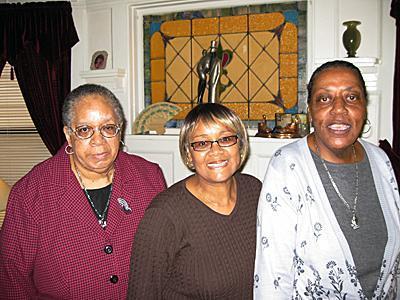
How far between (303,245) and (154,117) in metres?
2.26

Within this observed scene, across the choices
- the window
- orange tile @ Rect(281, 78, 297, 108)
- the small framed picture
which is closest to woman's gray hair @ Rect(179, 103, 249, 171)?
orange tile @ Rect(281, 78, 297, 108)

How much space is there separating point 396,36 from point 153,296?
2.32 metres

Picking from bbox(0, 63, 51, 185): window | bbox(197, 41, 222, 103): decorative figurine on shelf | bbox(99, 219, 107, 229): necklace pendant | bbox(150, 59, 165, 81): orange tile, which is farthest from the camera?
bbox(0, 63, 51, 185): window

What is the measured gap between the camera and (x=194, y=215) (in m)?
1.48

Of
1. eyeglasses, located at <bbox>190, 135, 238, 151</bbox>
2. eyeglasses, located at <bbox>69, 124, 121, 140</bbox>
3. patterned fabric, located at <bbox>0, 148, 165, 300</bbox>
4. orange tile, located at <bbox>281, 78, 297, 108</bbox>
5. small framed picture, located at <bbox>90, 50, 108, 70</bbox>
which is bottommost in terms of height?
patterned fabric, located at <bbox>0, 148, 165, 300</bbox>

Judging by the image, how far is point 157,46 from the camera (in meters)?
3.48

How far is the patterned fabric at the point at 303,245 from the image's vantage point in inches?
53.8

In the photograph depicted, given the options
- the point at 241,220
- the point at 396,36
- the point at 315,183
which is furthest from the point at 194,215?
the point at 396,36

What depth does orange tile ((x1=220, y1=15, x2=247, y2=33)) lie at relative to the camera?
10.5ft

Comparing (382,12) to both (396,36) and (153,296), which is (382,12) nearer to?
(396,36)

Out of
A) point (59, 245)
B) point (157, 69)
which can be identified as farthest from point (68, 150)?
point (157, 69)

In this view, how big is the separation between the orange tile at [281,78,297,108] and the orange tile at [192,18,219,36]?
723 millimetres

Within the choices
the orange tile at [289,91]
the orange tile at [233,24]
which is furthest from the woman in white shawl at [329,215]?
the orange tile at [233,24]

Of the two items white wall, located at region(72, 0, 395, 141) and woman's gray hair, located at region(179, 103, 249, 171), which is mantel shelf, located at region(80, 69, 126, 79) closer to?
white wall, located at region(72, 0, 395, 141)
